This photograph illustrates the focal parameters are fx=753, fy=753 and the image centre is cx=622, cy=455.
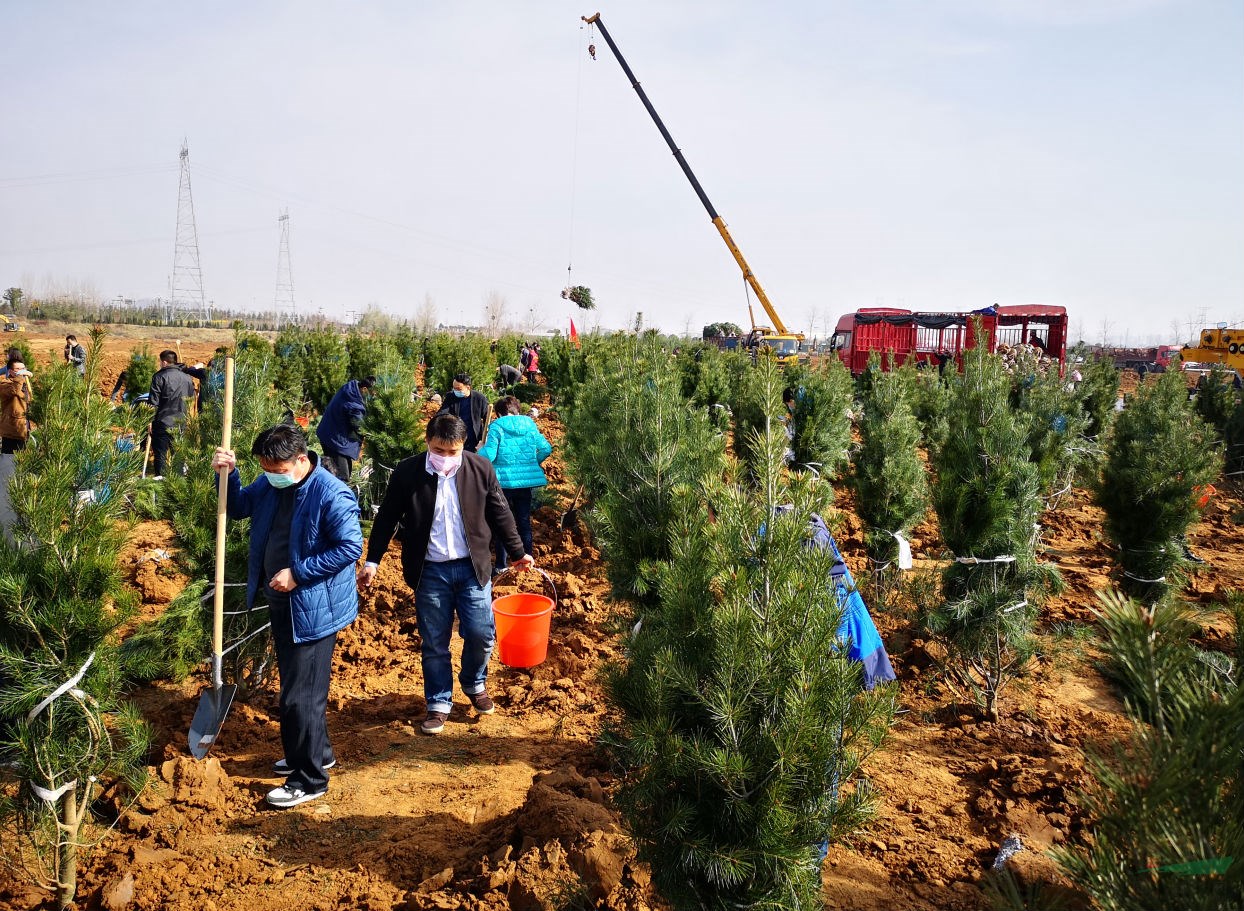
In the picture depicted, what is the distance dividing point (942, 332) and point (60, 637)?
22586mm

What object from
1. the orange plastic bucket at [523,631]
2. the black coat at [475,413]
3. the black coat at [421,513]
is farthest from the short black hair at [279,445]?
the black coat at [475,413]

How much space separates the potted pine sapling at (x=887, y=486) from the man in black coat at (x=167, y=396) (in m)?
7.28

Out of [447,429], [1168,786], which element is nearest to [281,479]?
[447,429]

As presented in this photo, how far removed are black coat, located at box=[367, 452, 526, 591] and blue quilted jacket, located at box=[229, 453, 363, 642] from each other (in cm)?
52

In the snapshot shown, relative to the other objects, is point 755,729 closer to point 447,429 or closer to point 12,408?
point 447,429

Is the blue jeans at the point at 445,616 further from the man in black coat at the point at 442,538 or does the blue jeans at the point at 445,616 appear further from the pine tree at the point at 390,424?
the pine tree at the point at 390,424

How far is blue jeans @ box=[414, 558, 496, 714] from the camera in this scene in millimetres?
4305

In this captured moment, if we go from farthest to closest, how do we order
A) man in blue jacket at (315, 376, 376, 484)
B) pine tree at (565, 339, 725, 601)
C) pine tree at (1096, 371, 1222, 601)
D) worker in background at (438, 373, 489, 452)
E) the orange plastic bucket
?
worker in background at (438, 373, 489, 452), man in blue jacket at (315, 376, 376, 484), pine tree at (1096, 371, 1222, 601), the orange plastic bucket, pine tree at (565, 339, 725, 601)

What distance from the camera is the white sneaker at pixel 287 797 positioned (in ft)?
11.8

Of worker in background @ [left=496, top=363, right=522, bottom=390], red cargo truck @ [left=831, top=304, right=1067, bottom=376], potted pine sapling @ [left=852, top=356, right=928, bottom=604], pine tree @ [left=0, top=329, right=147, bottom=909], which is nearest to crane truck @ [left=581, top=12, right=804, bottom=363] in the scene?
red cargo truck @ [left=831, top=304, right=1067, bottom=376]

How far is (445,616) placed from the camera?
4.36 m

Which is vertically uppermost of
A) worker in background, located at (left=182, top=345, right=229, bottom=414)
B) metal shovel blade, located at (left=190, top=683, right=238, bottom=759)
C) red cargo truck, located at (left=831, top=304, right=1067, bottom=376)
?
red cargo truck, located at (left=831, top=304, right=1067, bottom=376)

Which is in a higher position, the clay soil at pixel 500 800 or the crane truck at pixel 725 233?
the crane truck at pixel 725 233

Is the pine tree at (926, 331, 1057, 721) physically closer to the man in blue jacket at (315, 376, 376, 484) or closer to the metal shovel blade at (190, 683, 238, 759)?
the metal shovel blade at (190, 683, 238, 759)
